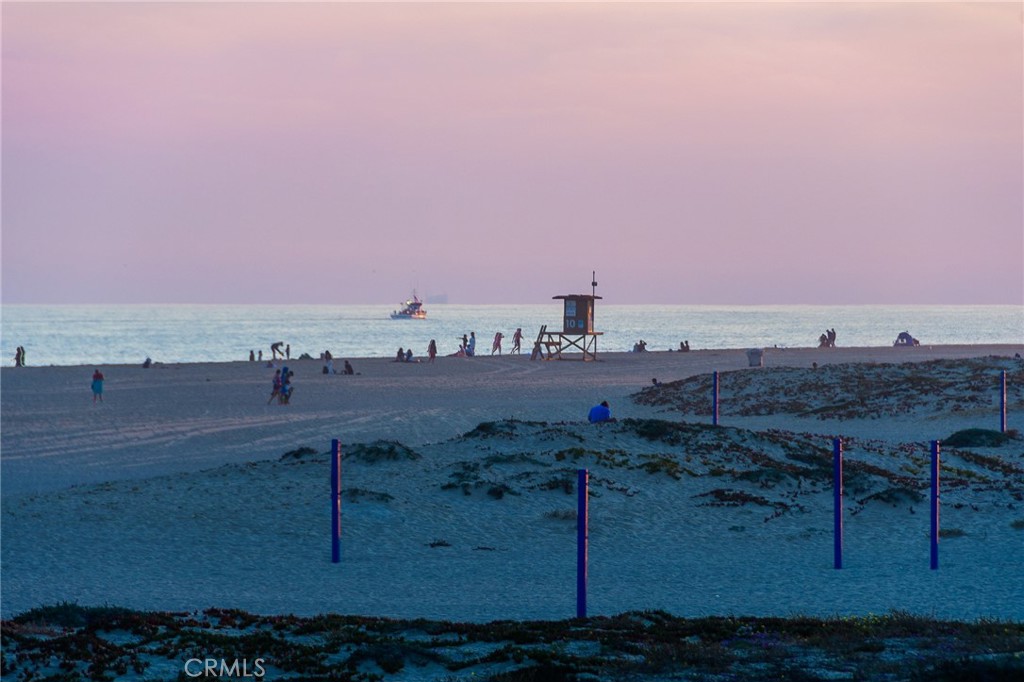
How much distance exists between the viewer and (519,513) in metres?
18.3

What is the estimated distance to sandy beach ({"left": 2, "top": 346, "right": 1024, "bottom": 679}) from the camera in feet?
43.9

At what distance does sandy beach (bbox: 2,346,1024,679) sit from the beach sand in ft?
0.21

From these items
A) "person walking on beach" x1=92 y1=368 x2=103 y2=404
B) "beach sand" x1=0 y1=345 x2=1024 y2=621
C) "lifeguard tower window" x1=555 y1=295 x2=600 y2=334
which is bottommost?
"beach sand" x1=0 y1=345 x2=1024 y2=621

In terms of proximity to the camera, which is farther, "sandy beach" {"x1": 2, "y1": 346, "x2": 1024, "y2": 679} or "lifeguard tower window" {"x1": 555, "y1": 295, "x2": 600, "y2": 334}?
"lifeguard tower window" {"x1": 555, "y1": 295, "x2": 600, "y2": 334}

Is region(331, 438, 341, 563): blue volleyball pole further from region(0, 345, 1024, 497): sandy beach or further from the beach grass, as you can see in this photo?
region(0, 345, 1024, 497): sandy beach

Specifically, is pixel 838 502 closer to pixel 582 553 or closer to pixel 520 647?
pixel 582 553

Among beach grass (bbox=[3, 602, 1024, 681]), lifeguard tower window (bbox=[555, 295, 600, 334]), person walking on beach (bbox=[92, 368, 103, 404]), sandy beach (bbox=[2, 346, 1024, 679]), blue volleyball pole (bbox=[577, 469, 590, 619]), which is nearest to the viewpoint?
beach grass (bbox=[3, 602, 1024, 681])

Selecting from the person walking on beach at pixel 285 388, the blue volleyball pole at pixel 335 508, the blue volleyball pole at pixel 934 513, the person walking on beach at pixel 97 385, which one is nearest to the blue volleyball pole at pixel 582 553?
the blue volleyball pole at pixel 335 508

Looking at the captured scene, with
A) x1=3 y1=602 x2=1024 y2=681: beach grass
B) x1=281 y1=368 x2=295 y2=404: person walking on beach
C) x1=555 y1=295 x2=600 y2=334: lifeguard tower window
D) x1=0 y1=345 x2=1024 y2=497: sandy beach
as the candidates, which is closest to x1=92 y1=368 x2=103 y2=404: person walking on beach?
x1=0 y1=345 x2=1024 y2=497: sandy beach

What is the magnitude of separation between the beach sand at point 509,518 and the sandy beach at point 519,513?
0.21 feet

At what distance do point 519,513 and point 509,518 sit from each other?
32cm

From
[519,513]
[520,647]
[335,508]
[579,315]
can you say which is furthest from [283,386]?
[520,647]

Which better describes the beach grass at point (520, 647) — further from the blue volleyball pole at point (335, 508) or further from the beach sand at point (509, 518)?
the blue volleyball pole at point (335, 508)

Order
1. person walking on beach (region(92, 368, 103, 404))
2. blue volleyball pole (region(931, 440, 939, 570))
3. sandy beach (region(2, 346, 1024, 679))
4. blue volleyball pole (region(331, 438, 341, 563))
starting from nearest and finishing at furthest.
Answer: sandy beach (region(2, 346, 1024, 679)), blue volleyball pole (region(931, 440, 939, 570)), blue volleyball pole (region(331, 438, 341, 563)), person walking on beach (region(92, 368, 103, 404))
